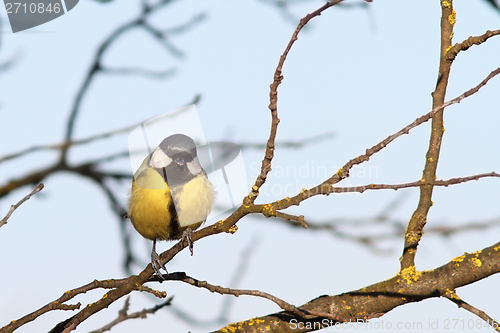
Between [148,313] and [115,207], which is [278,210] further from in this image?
[115,207]

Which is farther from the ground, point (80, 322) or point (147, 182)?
point (147, 182)

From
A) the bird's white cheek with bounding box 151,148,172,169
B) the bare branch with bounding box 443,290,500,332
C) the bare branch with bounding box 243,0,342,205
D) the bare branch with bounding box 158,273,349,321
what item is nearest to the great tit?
the bird's white cheek with bounding box 151,148,172,169

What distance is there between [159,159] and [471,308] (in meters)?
1.86

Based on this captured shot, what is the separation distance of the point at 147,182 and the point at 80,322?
0.97 meters

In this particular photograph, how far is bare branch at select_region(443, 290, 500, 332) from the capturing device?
1984mm

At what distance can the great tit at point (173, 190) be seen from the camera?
109 inches

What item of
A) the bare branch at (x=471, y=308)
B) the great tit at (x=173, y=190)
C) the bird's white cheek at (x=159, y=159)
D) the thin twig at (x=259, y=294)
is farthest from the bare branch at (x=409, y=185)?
the bird's white cheek at (x=159, y=159)

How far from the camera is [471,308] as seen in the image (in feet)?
6.80

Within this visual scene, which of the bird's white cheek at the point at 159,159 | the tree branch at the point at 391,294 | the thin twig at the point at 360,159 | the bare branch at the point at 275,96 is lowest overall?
the tree branch at the point at 391,294

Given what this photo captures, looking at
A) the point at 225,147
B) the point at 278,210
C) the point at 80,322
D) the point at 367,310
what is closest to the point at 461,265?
the point at 367,310

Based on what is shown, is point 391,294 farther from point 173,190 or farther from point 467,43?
point 173,190

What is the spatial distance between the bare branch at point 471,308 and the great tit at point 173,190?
1429mm

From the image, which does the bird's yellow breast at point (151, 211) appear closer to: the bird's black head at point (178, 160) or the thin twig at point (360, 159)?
the bird's black head at point (178, 160)

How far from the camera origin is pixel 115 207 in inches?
137
